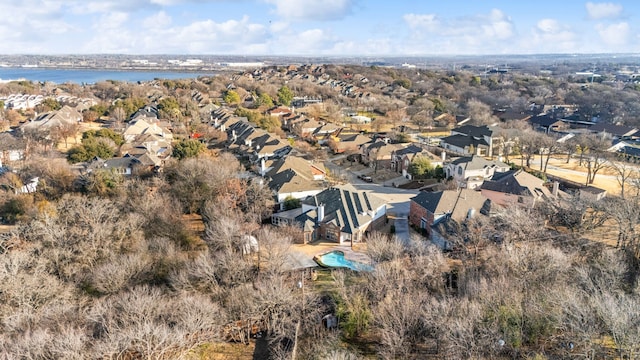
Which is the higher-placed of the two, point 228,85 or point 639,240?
point 228,85

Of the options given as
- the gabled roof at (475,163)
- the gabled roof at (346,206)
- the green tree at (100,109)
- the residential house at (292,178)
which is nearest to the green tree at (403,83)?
the green tree at (100,109)

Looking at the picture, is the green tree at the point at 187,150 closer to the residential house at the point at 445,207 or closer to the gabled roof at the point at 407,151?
the gabled roof at the point at 407,151

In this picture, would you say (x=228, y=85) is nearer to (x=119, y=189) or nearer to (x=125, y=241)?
(x=119, y=189)

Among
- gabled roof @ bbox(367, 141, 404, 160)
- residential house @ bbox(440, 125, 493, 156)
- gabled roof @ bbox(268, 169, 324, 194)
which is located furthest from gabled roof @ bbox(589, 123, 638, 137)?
gabled roof @ bbox(268, 169, 324, 194)

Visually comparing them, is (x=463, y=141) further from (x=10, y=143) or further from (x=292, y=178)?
(x=10, y=143)

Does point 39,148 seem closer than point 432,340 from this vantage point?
No

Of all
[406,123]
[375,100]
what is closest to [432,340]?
[406,123]

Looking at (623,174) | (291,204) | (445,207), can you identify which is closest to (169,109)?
(291,204)

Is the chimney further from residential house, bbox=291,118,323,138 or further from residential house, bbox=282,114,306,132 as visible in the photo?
residential house, bbox=282,114,306,132
